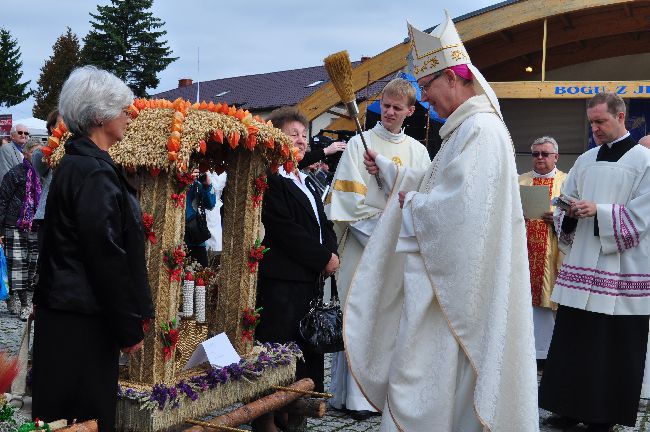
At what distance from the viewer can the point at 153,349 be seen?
13.3ft

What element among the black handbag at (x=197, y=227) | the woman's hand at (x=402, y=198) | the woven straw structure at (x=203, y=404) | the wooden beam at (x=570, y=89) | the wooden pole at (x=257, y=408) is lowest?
the wooden pole at (x=257, y=408)

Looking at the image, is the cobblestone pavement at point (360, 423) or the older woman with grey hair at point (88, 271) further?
the cobblestone pavement at point (360, 423)

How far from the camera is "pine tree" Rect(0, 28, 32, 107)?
162 ft

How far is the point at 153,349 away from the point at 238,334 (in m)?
0.84

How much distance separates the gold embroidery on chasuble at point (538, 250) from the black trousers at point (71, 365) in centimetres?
563

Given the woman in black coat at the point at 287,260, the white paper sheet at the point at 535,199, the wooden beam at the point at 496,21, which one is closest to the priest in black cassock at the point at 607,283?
the white paper sheet at the point at 535,199

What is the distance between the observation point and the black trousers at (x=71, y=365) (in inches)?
126

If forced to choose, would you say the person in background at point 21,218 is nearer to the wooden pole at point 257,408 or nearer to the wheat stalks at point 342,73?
the wooden pole at point 257,408

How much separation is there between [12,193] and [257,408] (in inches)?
228

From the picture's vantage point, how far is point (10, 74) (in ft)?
168

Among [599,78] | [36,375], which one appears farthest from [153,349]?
[599,78]

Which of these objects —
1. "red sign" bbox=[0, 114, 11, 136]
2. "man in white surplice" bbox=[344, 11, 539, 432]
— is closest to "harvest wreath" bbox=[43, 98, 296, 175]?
"man in white surplice" bbox=[344, 11, 539, 432]

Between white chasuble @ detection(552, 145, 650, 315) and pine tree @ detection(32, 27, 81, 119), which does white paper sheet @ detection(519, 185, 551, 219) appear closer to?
white chasuble @ detection(552, 145, 650, 315)

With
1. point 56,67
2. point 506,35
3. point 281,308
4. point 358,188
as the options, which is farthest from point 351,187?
point 56,67
